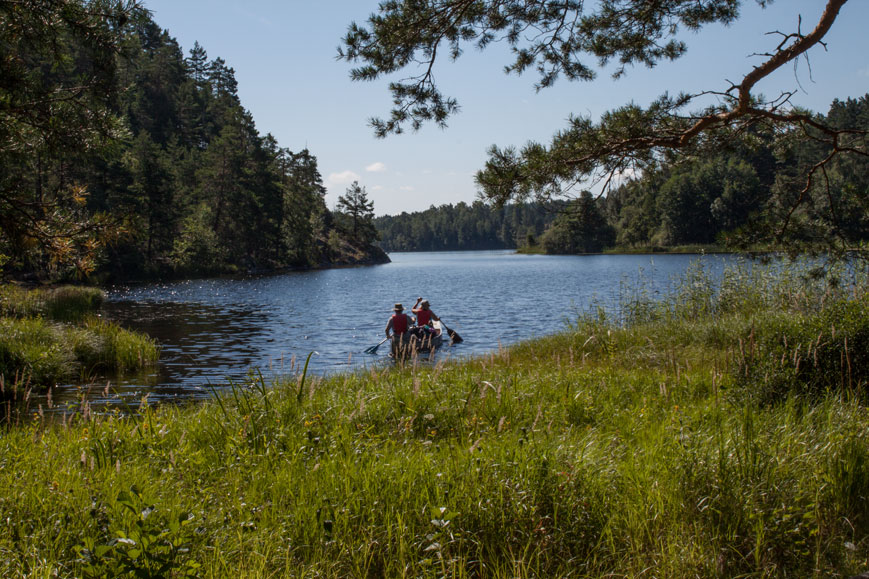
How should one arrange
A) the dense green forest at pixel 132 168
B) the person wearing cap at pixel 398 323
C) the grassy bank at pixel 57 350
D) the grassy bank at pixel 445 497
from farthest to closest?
the person wearing cap at pixel 398 323, the grassy bank at pixel 57 350, the dense green forest at pixel 132 168, the grassy bank at pixel 445 497

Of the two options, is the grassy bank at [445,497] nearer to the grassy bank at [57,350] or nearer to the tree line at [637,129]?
the tree line at [637,129]

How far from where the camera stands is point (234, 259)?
62.0 meters

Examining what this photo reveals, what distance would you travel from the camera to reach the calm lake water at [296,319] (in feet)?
47.8

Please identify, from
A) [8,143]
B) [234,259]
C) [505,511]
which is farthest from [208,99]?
[505,511]

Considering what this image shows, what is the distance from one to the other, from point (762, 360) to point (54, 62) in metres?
8.51

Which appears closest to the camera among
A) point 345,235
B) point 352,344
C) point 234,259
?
point 352,344

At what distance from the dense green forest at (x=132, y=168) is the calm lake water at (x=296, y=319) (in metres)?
2.62

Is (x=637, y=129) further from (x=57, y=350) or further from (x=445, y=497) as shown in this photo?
(x=57, y=350)

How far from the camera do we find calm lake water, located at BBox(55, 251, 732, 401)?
1458 centimetres

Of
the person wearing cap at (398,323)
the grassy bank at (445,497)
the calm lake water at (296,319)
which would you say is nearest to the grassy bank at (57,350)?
the calm lake water at (296,319)

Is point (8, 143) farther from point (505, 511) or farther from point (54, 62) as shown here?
point (505, 511)

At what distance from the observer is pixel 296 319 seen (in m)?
26.7

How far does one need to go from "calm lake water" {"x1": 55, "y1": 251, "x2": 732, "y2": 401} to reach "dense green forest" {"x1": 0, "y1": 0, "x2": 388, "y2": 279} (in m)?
2.62

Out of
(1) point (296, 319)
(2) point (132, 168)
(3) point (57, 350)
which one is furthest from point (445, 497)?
(2) point (132, 168)
